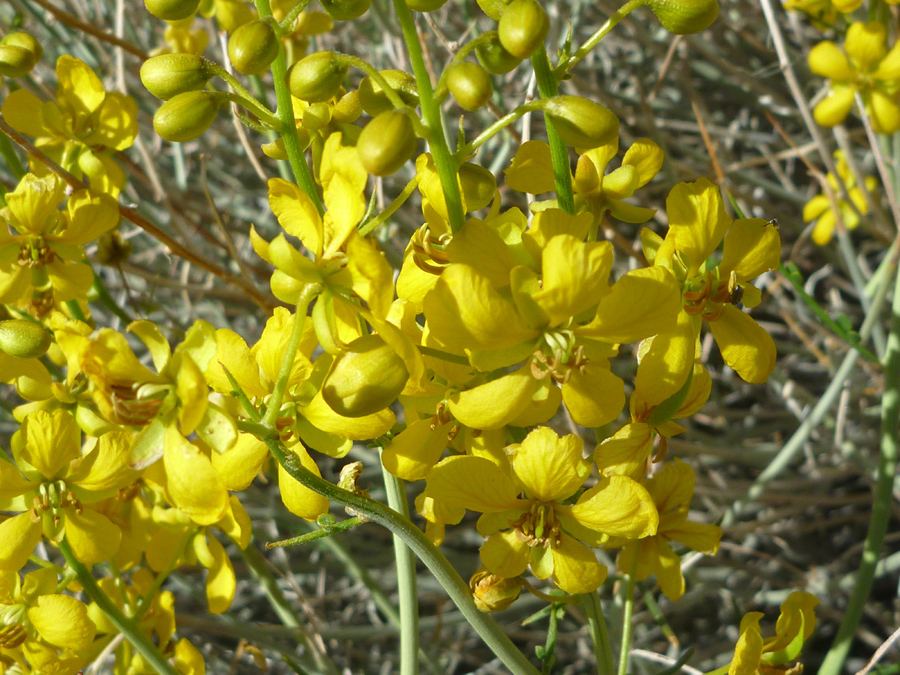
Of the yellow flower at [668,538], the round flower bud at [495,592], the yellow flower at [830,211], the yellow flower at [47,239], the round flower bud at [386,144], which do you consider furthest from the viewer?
the yellow flower at [830,211]

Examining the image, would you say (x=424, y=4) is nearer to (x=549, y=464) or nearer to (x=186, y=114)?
(x=186, y=114)

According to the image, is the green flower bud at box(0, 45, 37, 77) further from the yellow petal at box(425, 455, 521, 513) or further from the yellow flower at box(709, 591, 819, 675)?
the yellow flower at box(709, 591, 819, 675)

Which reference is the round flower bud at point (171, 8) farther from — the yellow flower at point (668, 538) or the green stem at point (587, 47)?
the yellow flower at point (668, 538)

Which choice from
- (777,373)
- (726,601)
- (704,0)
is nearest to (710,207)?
(704,0)

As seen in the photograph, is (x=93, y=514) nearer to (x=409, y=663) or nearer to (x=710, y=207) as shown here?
(x=409, y=663)

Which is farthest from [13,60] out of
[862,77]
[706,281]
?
[862,77]

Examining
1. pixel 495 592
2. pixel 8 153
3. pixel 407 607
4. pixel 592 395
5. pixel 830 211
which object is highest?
pixel 8 153

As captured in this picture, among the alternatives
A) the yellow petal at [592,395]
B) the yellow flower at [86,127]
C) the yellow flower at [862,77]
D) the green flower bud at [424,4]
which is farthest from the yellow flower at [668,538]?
the yellow flower at [862,77]
